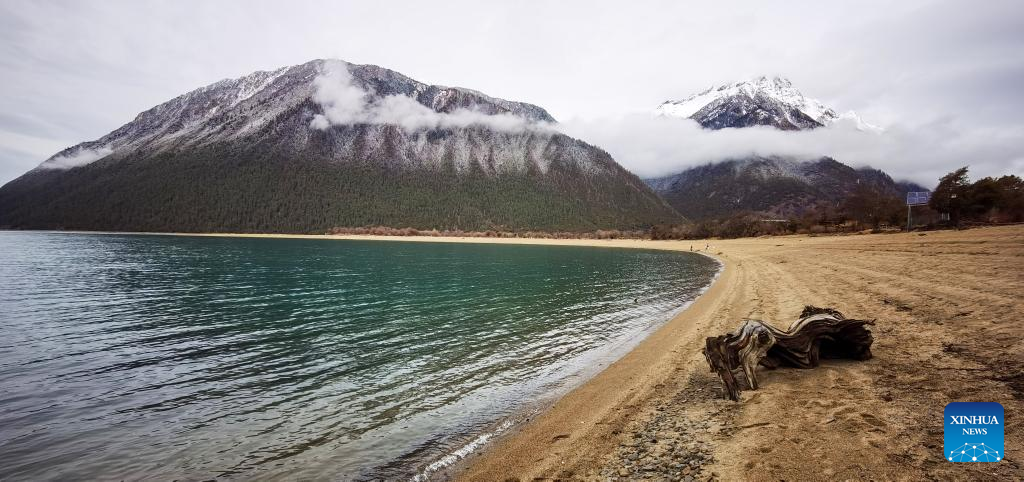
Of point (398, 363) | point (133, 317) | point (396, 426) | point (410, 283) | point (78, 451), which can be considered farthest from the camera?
point (410, 283)

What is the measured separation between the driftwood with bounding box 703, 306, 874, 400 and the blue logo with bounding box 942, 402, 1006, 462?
3.60 meters

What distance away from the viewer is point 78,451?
9.58m

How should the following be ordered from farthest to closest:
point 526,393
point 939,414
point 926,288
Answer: point 926,288
point 526,393
point 939,414

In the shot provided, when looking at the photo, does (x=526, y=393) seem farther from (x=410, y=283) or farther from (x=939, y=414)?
(x=410, y=283)

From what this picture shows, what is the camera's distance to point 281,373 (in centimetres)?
1491

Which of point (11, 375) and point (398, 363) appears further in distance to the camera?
point (398, 363)

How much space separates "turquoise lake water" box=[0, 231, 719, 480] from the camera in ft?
30.9

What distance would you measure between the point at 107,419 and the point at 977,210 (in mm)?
88565

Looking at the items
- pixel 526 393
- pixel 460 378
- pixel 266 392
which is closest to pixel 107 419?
pixel 266 392

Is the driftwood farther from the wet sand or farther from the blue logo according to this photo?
the blue logo

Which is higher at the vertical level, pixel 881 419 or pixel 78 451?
pixel 881 419

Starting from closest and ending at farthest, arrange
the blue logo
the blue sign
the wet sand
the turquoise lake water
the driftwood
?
the blue logo
the wet sand
the turquoise lake water
the driftwood
the blue sign

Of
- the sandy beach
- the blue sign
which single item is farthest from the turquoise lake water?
the blue sign

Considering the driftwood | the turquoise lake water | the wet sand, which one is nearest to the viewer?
the wet sand
